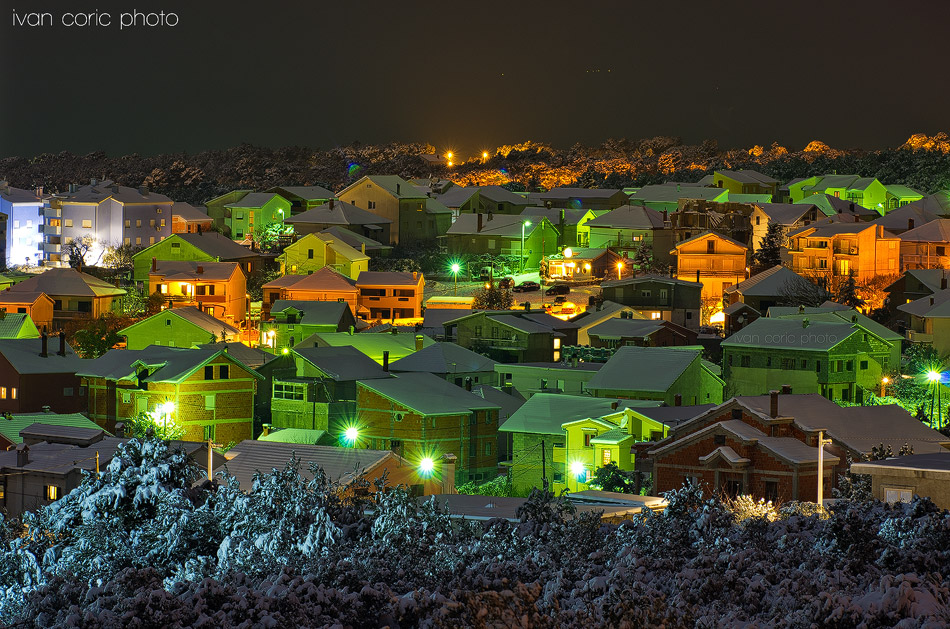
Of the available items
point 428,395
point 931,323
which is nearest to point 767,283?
point 931,323

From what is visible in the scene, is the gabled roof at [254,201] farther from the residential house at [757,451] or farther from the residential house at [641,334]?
the residential house at [757,451]

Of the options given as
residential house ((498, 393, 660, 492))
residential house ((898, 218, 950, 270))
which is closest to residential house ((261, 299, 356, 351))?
residential house ((498, 393, 660, 492))

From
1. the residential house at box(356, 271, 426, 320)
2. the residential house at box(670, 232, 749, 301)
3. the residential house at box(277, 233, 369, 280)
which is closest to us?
the residential house at box(356, 271, 426, 320)

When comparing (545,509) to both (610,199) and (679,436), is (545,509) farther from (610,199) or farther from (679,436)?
(610,199)

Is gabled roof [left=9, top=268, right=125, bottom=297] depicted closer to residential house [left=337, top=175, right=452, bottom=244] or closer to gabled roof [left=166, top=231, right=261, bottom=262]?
gabled roof [left=166, top=231, right=261, bottom=262]

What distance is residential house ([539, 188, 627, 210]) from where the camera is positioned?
59.8 m

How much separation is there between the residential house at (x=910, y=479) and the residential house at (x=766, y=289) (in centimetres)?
2033

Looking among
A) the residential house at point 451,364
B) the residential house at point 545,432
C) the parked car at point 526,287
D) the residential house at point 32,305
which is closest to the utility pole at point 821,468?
the residential house at point 545,432

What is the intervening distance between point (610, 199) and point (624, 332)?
26.5 metres

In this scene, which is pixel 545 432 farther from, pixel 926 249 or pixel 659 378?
pixel 926 249

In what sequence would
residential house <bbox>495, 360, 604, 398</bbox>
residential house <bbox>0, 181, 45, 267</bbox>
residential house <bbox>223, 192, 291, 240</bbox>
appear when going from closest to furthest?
residential house <bbox>495, 360, 604, 398</bbox> → residential house <bbox>0, 181, 45, 267</bbox> → residential house <bbox>223, 192, 291, 240</bbox>

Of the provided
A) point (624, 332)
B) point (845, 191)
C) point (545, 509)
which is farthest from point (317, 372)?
point (845, 191)

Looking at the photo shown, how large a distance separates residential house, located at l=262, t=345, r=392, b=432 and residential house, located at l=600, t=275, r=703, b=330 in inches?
379

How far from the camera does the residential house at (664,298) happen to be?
126ft
